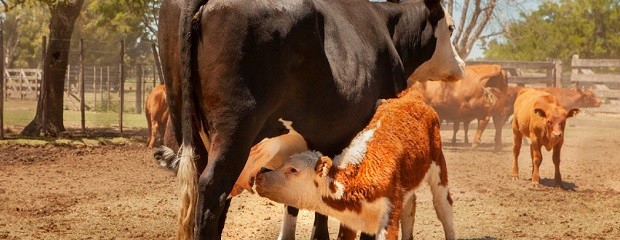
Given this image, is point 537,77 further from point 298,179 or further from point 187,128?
point 187,128

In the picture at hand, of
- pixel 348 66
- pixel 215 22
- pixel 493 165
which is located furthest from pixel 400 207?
pixel 493 165

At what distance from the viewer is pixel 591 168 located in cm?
1480

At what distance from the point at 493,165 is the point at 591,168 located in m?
1.69

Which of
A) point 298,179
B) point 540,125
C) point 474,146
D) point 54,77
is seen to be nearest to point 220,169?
point 298,179

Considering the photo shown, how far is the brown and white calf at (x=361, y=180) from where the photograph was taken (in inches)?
215

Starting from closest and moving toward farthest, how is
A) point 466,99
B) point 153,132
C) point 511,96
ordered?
1. point 153,132
2. point 466,99
3. point 511,96

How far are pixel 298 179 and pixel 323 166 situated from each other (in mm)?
201

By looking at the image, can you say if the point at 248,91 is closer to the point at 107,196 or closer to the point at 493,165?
the point at 107,196

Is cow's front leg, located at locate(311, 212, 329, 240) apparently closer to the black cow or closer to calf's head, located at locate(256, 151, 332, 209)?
the black cow

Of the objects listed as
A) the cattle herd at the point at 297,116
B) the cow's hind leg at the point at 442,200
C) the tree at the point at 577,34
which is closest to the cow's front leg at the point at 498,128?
A: the cow's hind leg at the point at 442,200

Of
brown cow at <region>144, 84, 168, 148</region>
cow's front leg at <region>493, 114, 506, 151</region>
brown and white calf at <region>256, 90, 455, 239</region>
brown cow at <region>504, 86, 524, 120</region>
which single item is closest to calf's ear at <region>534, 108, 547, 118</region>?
brown and white calf at <region>256, 90, 455, 239</region>

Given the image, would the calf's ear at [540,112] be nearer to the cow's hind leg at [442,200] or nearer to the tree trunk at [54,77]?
the cow's hind leg at [442,200]

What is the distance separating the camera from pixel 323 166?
5477mm

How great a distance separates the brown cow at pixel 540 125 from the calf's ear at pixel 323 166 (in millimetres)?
7141
